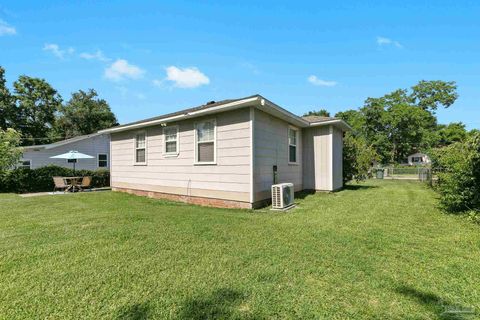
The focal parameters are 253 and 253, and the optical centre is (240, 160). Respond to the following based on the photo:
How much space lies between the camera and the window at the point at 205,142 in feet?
25.3

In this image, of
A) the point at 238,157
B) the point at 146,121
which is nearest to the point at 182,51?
the point at 146,121

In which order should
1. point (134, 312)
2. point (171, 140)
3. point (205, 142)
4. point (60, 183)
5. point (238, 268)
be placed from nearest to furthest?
1. point (134, 312)
2. point (238, 268)
3. point (205, 142)
4. point (171, 140)
5. point (60, 183)

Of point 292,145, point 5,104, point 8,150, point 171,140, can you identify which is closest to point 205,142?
point 171,140

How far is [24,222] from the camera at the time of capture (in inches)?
217

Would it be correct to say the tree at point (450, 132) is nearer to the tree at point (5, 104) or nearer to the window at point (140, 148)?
the window at point (140, 148)

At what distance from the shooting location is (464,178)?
6.16 m

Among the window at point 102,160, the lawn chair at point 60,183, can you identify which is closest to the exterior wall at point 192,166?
the lawn chair at point 60,183

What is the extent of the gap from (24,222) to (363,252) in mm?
6735

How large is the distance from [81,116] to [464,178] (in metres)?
36.6

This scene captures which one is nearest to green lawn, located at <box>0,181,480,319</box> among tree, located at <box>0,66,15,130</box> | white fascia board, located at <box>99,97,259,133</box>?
white fascia board, located at <box>99,97,259,133</box>

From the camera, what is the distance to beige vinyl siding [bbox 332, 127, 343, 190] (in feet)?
34.0

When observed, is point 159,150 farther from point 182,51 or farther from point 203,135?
point 182,51

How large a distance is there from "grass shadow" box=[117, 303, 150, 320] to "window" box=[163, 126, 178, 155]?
22.0 feet

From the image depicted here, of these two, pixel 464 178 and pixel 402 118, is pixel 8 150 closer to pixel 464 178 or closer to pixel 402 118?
pixel 464 178
